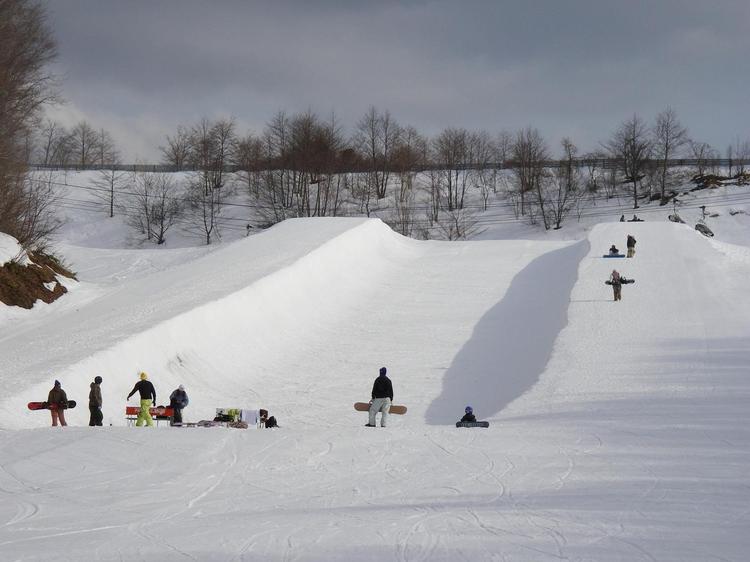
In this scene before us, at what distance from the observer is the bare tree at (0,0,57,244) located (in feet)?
89.0

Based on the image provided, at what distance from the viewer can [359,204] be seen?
71.2 m

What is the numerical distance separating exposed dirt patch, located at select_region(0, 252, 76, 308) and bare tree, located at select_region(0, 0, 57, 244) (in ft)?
5.05

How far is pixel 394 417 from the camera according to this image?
641 inches

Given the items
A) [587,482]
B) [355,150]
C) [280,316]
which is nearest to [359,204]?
[355,150]

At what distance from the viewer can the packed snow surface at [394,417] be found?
736 cm

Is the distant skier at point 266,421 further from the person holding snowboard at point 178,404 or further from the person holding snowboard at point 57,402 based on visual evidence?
the person holding snowboard at point 57,402

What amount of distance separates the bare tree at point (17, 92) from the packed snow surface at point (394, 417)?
439cm

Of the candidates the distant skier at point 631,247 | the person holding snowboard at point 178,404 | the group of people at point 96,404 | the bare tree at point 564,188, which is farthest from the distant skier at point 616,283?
the bare tree at point 564,188

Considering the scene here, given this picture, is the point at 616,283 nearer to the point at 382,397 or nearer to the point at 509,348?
the point at 509,348

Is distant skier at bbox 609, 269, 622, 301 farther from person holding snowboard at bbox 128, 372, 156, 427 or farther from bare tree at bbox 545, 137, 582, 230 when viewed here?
bare tree at bbox 545, 137, 582, 230

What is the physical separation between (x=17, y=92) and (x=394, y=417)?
784 inches

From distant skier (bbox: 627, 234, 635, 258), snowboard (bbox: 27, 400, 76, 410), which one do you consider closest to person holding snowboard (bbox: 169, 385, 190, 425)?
snowboard (bbox: 27, 400, 76, 410)

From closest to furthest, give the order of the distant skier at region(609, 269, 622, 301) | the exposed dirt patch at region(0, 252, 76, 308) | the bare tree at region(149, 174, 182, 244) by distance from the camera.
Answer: the distant skier at region(609, 269, 622, 301) < the exposed dirt patch at region(0, 252, 76, 308) < the bare tree at region(149, 174, 182, 244)

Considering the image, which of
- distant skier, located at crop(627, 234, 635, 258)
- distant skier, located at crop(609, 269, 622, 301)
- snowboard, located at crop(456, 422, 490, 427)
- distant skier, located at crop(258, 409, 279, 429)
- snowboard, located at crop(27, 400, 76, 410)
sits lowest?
distant skier, located at crop(258, 409, 279, 429)
